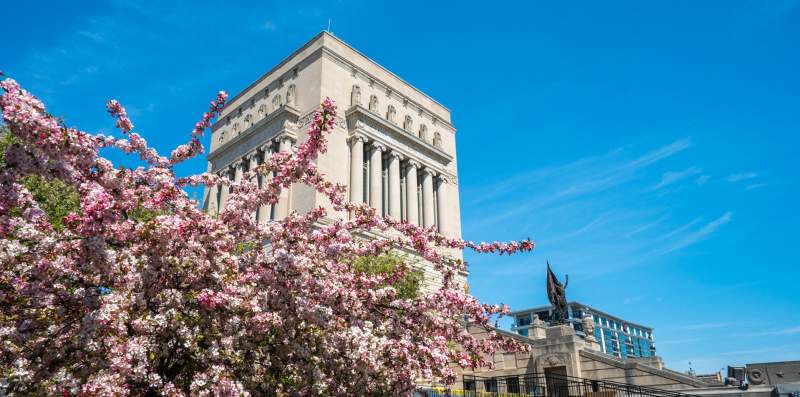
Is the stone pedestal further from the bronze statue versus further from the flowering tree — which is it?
the flowering tree

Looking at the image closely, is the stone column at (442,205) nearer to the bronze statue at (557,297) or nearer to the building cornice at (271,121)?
the building cornice at (271,121)

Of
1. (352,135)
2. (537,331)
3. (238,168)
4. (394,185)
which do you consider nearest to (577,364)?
(537,331)

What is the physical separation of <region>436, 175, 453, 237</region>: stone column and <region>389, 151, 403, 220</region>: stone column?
636cm

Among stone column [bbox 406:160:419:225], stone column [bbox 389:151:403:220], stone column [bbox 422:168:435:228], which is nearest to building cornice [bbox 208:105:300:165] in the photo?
stone column [bbox 389:151:403:220]

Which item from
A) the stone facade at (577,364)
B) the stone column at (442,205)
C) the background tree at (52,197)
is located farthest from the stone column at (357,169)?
the background tree at (52,197)

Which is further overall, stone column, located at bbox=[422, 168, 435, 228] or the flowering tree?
stone column, located at bbox=[422, 168, 435, 228]

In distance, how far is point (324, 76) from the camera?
5353 cm

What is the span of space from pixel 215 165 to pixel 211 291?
55901 millimetres

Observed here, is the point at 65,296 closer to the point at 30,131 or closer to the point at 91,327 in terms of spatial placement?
the point at 91,327

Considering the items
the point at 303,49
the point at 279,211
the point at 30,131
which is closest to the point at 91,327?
the point at 30,131

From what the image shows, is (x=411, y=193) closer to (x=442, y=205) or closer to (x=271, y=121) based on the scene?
(x=442, y=205)

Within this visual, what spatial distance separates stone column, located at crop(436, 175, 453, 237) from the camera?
195ft

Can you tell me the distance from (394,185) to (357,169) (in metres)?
5.44

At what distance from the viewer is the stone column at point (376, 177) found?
5183 centimetres
